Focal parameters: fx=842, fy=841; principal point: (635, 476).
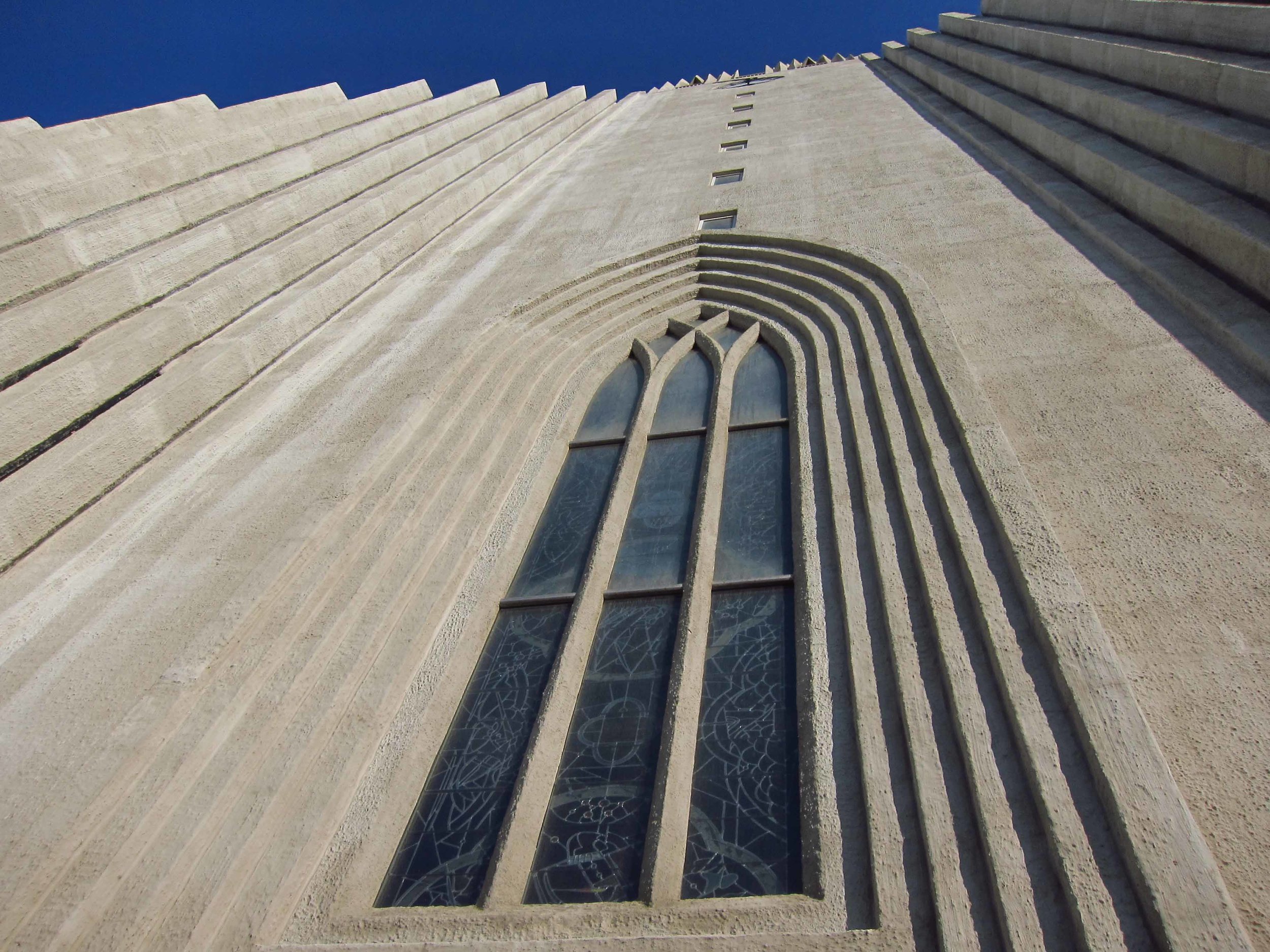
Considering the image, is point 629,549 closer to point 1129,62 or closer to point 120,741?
point 120,741

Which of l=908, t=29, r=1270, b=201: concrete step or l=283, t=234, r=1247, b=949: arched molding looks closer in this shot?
l=283, t=234, r=1247, b=949: arched molding

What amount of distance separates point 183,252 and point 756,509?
5.12 meters

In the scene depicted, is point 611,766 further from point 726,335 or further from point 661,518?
point 726,335

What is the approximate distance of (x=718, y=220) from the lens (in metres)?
9.65

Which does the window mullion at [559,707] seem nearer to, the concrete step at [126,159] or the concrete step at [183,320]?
the concrete step at [183,320]

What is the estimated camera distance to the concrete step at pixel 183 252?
5.51m

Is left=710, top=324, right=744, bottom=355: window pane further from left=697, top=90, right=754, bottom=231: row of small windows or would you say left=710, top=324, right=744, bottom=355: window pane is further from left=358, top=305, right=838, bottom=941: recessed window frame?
left=358, top=305, right=838, bottom=941: recessed window frame

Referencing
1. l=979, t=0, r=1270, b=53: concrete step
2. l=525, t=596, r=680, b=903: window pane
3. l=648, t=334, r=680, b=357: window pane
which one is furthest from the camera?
l=648, t=334, r=680, b=357: window pane

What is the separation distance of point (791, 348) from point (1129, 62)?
14.7ft

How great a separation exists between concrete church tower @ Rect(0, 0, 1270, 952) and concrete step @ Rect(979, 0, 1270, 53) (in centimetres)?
6

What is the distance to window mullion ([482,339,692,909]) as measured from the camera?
3.56 m

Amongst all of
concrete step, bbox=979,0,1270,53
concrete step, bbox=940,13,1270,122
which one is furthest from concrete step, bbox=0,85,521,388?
concrete step, bbox=979,0,1270,53

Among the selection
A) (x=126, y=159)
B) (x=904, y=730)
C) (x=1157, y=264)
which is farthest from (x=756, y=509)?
(x=126, y=159)

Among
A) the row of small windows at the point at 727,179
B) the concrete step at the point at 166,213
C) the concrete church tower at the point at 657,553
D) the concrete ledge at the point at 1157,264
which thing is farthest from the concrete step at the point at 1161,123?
the concrete step at the point at 166,213
